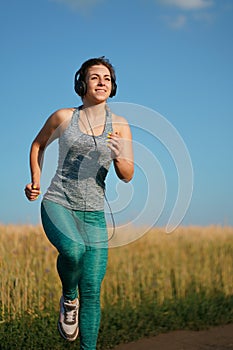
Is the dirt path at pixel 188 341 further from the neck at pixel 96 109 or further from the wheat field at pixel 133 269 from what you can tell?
the neck at pixel 96 109

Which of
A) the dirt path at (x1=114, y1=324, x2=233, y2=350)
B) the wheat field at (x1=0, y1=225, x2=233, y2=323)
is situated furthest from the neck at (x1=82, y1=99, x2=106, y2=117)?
the dirt path at (x1=114, y1=324, x2=233, y2=350)

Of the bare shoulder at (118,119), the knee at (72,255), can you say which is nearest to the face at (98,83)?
the bare shoulder at (118,119)

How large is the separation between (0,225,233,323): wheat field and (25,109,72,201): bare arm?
234 centimetres

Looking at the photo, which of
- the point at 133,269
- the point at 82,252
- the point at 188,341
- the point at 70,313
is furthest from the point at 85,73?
the point at 133,269

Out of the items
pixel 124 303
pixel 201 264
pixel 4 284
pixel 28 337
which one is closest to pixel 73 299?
pixel 28 337

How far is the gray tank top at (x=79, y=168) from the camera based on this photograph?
11.7 ft

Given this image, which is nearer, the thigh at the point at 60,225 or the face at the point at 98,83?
the thigh at the point at 60,225

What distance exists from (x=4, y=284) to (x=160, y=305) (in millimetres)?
2033

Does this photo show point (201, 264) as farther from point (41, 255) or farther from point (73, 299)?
point (73, 299)

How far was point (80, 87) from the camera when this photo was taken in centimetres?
368

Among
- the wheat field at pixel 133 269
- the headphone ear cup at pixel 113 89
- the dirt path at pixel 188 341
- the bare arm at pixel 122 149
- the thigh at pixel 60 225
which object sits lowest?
the dirt path at pixel 188 341

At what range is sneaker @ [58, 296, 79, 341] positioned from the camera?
388 centimetres

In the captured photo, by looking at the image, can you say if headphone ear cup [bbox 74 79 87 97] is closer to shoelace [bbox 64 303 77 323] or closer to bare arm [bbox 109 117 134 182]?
bare arm [bbox 109 117 134 182]

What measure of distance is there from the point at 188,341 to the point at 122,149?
3489 millimetres
